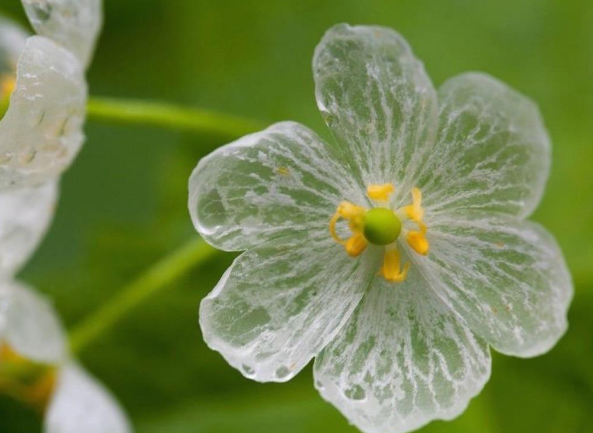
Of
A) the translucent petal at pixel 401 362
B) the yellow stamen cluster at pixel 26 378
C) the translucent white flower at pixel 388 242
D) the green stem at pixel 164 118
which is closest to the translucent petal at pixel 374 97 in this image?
the translucent white flower at pixel 388 242

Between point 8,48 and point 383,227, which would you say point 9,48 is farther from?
point 383,227

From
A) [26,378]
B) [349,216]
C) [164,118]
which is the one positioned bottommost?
[26,378]

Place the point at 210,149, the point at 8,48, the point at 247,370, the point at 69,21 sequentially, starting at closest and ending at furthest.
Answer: the point at 247,370 < the point at 69,21 < the point at 8,48 < the point at 210,149

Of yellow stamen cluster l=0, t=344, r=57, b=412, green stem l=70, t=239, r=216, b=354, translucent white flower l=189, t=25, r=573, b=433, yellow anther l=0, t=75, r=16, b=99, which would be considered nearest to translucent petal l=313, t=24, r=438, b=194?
translucent white flower l=189, t=25, r=573, b=433

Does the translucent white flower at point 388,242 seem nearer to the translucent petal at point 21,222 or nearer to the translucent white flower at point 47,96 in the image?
the translucent white flower at point 47,96

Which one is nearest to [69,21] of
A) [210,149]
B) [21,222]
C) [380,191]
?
[21,222]

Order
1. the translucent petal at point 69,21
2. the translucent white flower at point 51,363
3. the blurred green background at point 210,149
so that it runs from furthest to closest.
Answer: the blurred green background at point 210,149 < the translucent white flower at point 51,363 < the translucent petal at point 69,21

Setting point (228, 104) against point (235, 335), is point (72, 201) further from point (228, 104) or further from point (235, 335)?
point (235, 335)

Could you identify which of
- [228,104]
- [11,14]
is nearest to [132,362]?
[228,104]
